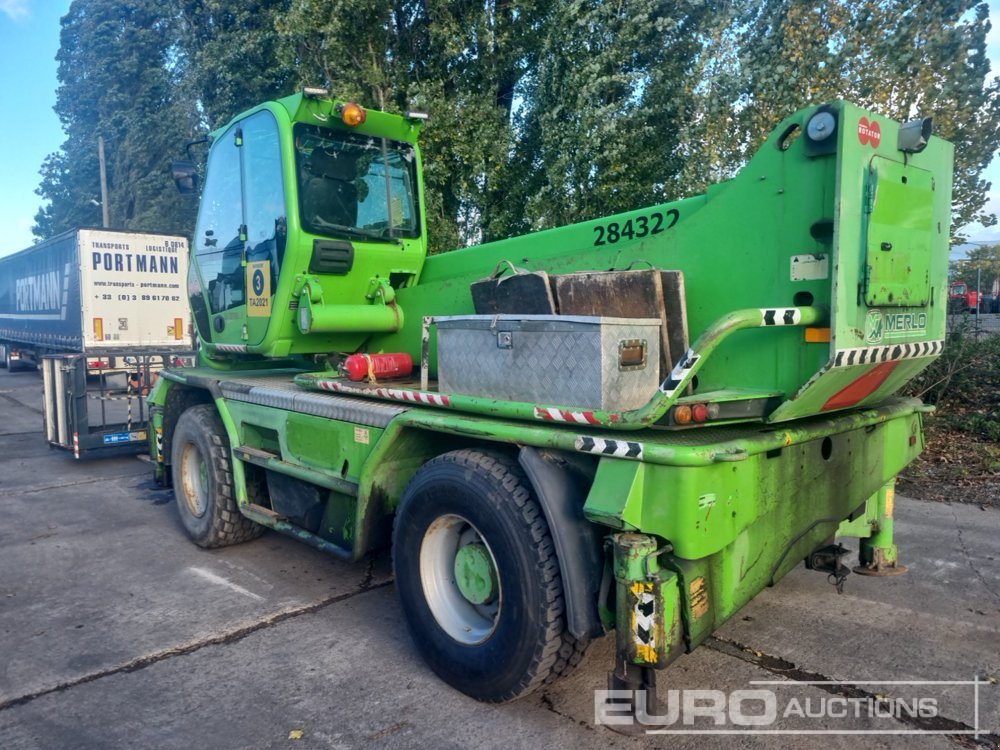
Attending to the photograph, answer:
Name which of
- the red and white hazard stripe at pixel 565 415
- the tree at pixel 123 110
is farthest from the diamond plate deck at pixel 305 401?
the tree at pixel 123 110

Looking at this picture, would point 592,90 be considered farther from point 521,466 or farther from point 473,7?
point 521,466

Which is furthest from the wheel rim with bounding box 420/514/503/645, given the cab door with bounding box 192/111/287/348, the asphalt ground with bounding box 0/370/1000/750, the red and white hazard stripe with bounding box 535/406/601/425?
the cab door with bounding box 192/111/287/348

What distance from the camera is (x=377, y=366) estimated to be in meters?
4.58

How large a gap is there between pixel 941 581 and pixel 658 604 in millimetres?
2996

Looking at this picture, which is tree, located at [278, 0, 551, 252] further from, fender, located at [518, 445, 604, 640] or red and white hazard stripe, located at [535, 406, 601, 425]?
fender, located at [518, 445, 604, 640]

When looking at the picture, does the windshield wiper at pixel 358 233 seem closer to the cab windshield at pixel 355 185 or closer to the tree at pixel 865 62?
the cab windshield at pixel 355 185

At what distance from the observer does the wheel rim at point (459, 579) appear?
11.4ft

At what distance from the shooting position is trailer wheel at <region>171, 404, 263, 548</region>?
5469 millimetres

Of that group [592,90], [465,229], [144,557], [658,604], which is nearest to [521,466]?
[658,604]

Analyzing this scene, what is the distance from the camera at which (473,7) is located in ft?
37.1

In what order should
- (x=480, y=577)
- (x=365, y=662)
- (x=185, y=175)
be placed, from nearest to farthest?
(x=480, y=577) < (x=365, y=662) < (x=185, y=175)

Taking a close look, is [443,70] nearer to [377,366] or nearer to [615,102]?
[615,102]

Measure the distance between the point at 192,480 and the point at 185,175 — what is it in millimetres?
2392

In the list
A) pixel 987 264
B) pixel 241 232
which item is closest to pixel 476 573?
pixel 241 232
